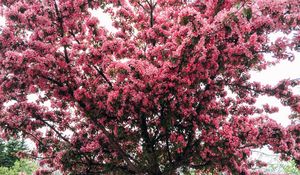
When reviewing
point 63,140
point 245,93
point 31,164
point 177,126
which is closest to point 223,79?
point 245,93

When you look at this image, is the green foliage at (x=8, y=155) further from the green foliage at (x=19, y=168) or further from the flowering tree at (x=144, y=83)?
the flowering tree at (x=144, y=83)

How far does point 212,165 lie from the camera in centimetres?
865

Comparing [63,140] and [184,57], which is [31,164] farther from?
[184,57]

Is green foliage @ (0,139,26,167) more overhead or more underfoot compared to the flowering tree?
more overhead

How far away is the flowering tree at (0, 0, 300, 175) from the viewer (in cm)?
668

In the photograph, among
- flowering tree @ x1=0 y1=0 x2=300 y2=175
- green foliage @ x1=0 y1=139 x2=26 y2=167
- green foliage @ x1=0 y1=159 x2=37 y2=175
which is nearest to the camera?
flowering tree @ x1=0 y1=0 x2=300 y2=175

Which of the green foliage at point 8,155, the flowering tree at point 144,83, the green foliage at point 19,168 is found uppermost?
the green foliage at point 8,155

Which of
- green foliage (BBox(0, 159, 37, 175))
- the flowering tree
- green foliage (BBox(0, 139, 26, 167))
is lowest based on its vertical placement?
the flowering tree

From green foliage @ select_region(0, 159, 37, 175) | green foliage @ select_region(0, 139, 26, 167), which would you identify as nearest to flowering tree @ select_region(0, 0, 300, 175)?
green foliage @ select_region(0, 159, 37, 175)

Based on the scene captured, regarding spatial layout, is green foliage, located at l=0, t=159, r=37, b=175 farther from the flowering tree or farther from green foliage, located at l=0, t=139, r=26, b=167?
the flowering tree

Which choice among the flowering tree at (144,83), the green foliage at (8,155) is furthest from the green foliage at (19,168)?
the flowering tree at (144,83)

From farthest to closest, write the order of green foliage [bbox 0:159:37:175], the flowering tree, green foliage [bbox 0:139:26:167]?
green foliage [bbox 0:139:26:167]
green foliage [bbox 0:159:37:175]
the flowering tree

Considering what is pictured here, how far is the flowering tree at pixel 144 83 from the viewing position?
6676mm

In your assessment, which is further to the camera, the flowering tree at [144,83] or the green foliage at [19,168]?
the green foliage at [19,168]
